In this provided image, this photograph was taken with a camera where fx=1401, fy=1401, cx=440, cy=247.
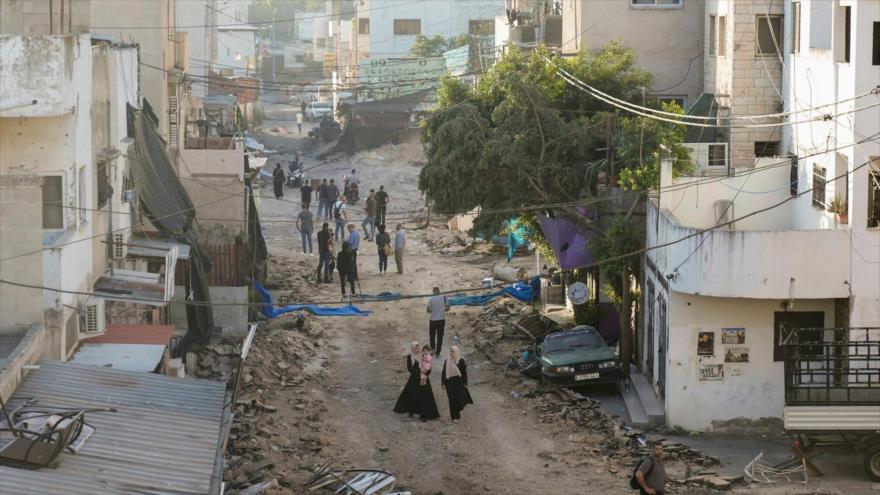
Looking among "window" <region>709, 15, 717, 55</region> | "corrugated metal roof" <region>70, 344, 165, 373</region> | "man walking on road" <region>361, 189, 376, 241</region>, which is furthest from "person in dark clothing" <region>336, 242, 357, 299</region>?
"corrugated metal roof" <region>70, 344, 165, 373</region>

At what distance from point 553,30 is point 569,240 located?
10743mm

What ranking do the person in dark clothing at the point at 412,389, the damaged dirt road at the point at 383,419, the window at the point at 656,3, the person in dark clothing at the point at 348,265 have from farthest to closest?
the window at the point at 656,3
the person in dark clothing at the point at 348,265
the person in dark clothing at the point at 412,389
the damaged dirt road at the point at 383,419

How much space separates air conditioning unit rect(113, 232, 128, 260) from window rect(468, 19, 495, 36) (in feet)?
191

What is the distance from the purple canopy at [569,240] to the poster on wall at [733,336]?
5.31 m

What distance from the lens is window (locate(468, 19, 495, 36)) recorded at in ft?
268

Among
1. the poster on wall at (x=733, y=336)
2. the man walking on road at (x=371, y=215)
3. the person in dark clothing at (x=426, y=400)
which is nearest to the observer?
the poster on wall at (x=733, y=336)

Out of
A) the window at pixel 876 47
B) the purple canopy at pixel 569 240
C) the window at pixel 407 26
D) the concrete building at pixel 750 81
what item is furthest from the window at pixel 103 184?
the window at pixel 407 26

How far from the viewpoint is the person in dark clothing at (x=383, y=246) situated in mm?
35562

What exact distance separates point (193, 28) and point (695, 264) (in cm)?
4126

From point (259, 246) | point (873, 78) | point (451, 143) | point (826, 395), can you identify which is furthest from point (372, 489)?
point (259, 246)

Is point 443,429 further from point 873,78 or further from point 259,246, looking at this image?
point 259,246

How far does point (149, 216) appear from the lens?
26594 mm

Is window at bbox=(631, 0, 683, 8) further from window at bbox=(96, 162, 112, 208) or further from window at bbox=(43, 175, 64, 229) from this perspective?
window at bbox=(43, 175, 64, 229)

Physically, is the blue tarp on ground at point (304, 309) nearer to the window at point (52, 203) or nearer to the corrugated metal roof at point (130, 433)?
the window at point (52, 203)
